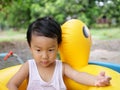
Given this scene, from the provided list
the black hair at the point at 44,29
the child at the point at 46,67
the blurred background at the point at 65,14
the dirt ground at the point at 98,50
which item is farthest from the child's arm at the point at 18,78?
the blurred background at the point at 65,14

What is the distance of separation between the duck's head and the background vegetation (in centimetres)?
530

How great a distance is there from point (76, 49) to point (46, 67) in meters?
0.16

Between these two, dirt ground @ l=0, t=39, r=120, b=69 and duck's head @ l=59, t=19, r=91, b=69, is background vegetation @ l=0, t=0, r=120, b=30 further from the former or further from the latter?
duck's head @ l=59, t=19, r=91, b=69

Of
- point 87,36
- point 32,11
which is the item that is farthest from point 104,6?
point 87,36

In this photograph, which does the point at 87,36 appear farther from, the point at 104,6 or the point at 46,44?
the point at 104,6

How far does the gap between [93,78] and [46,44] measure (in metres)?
0.22

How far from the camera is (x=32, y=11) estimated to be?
22.3 feet

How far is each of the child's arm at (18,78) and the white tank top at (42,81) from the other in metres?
0.02

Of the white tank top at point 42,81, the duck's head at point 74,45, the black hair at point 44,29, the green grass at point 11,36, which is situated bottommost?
the green grass at point 11,36

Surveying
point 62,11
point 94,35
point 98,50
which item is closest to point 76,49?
point 98,50

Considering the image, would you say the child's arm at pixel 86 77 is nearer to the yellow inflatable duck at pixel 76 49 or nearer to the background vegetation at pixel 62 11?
the yellow inflatable duck at pixel 76 49

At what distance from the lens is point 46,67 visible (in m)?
1.13

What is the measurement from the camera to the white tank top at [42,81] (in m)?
1.11

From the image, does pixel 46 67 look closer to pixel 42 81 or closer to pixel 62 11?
pixel 42 81
